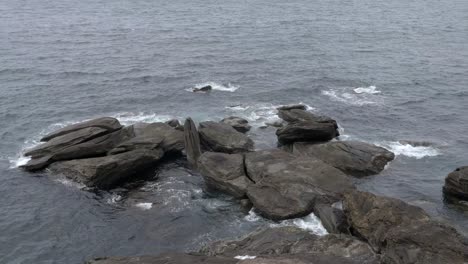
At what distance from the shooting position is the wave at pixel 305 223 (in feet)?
157

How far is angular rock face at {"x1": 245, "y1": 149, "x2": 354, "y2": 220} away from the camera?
50.7 metres

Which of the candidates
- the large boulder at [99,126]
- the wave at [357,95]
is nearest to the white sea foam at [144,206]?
the large boulder at [99,126]

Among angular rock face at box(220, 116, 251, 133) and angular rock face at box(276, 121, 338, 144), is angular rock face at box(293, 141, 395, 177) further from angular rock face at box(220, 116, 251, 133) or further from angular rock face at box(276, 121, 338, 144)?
angular rock face at box(220, 116, 251, 133)

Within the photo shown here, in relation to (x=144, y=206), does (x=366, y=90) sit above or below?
above

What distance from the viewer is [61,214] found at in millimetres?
52719

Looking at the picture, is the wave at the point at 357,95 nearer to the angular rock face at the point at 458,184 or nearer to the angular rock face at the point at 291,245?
the angular rock face at the point at 458,184

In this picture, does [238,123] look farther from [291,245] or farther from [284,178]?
[291,245]

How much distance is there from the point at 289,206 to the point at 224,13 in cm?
12344

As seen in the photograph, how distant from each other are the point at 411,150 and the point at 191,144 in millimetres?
28616

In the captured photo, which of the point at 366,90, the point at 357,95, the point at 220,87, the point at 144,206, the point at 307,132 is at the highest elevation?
the point at 307,132

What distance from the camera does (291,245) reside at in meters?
42.0

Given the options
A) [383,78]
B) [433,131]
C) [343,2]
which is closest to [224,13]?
[343,2]

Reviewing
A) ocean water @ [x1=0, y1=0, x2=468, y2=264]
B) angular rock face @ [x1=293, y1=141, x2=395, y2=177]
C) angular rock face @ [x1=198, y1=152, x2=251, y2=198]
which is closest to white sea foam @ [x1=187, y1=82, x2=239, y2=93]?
ocean water @ [x1=0, y1=0, x2=468, y2=264]

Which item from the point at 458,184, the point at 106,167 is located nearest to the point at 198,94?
the point at 106,167
